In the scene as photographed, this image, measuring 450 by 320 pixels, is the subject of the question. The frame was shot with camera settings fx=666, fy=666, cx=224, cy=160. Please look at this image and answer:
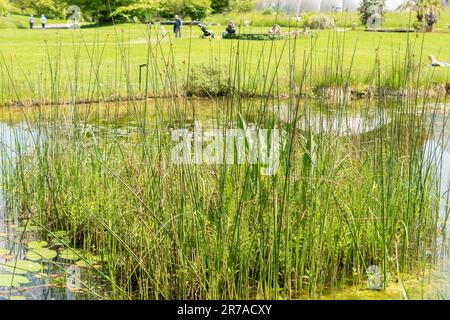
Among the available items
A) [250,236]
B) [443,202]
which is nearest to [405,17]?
[443,202]

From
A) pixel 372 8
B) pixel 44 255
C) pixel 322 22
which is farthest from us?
pixel 372 8

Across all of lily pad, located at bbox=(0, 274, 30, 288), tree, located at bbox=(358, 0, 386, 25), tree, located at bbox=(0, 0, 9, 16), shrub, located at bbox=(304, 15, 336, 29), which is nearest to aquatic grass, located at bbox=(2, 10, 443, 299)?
lily pad, located at bbox=(0, 274, 30, 288)

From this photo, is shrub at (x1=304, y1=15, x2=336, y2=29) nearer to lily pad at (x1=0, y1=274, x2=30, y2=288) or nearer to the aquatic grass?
the aquatic grass

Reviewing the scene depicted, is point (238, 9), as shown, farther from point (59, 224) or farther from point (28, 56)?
point (28, 56)

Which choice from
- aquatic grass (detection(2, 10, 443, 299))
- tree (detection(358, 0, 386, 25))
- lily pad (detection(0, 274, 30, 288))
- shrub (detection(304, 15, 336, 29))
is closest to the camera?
aquatic grass (detection(2, 10, 443, 299))

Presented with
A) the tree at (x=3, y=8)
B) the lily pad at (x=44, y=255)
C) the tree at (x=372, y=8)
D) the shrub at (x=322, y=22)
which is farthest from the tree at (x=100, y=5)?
the lily pad at (x=44, y=255)

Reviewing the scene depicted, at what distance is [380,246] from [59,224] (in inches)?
71.3

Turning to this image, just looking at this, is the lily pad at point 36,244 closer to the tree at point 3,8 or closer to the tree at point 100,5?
the tree at point 100,5

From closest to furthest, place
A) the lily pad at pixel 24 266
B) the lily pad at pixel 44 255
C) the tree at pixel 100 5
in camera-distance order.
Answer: the lily pad at pixel 24 266
the lily pad at pixel 44 255
the tree at pixel 100 5

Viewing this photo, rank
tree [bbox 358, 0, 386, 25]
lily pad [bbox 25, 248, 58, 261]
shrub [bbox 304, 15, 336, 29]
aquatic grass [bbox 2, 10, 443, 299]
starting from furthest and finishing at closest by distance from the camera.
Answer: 1. tree [bbox 358, 0, 386, 25]
2. shrub [bbox 304, 15, 336, 29]
3. lily pad [bbox 25, 248, 58, 261]
4. aquatic grass [bbox 2, 10, 443, 299]

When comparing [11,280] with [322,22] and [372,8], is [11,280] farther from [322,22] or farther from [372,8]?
[372,8]

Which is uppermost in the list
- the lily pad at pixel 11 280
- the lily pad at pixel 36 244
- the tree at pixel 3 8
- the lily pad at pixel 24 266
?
the tree at pixel 3 8

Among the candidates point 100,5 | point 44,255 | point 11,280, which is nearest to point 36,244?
point 44,255
